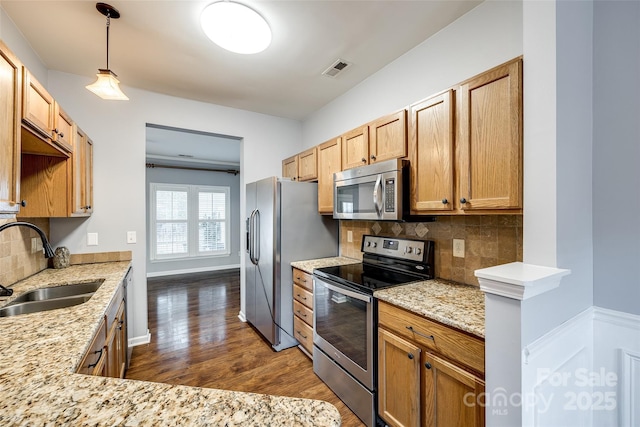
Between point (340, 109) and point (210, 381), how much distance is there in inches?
118

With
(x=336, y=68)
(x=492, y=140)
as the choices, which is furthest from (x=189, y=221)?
(x=492, y=140)

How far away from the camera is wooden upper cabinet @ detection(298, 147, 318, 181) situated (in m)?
2.93

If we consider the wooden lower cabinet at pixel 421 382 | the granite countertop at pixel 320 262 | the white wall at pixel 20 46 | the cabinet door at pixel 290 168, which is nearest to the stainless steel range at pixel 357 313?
the wooden lower cabinet at pixel 421 382

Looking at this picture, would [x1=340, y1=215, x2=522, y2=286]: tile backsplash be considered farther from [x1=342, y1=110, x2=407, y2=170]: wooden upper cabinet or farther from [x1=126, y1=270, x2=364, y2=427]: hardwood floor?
[x1=126, y1=270, x2=364, y2=427]: hardwood floor

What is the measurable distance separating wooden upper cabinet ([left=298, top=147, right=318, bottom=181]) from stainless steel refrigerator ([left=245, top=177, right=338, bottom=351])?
0.54 ft

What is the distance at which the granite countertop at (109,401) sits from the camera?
24.0 inches

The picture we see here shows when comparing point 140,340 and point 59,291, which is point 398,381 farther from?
point 140,340

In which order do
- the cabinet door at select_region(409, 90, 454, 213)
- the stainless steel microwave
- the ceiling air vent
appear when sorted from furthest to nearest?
1. the ceiling air vent
2. the stainless steel microwave
3. the cabinet door at select_region(409, 90, 454, 213)

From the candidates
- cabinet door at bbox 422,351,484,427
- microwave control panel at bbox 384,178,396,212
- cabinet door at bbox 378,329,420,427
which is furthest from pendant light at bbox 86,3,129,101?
cabinet door at bbox 422,351,484,427

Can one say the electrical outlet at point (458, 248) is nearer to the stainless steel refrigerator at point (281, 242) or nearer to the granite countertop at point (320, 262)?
the granite countertop at point (320, 262)

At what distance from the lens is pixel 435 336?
4.46 ft

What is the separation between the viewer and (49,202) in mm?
2008

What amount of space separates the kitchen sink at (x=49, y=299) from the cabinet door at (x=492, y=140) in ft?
8.09

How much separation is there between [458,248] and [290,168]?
224 centimetres
